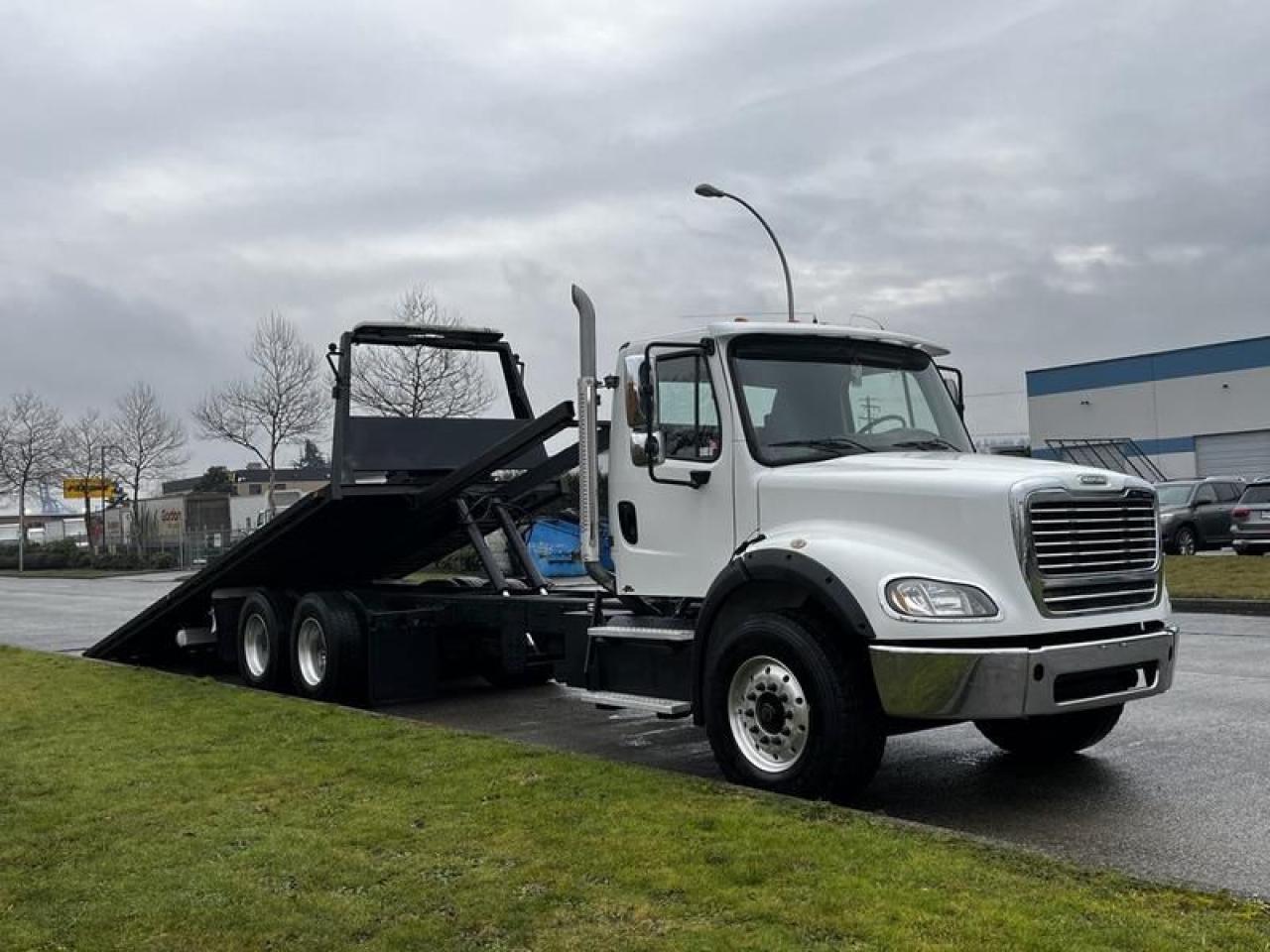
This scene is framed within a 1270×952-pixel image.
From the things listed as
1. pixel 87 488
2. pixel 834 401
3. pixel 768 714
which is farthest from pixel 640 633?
pixel 87 488

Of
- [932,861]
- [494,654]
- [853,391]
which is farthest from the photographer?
[494,654]

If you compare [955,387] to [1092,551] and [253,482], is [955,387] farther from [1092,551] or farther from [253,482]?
[253,482]

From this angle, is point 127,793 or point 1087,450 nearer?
point 127,793

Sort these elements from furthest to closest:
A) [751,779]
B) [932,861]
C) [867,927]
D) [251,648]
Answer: [251,648] < [751,779] < [932,861] < [867,927]

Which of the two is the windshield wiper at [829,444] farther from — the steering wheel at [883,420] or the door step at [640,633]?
the door step at [640,633]

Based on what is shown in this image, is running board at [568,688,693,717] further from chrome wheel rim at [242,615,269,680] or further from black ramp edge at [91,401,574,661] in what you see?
chrome wheel rim at [242,615,269,680]

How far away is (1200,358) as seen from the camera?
50.3 meters

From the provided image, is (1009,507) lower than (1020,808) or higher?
higher

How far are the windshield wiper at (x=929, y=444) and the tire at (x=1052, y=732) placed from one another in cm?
159

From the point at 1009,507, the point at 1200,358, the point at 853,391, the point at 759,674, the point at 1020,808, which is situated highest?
the point at 1200,358

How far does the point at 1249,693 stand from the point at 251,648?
842cm

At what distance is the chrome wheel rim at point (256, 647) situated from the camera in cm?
1167

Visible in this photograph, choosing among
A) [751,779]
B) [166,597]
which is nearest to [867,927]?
[751,779]

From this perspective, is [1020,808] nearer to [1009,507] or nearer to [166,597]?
[1009,507]
